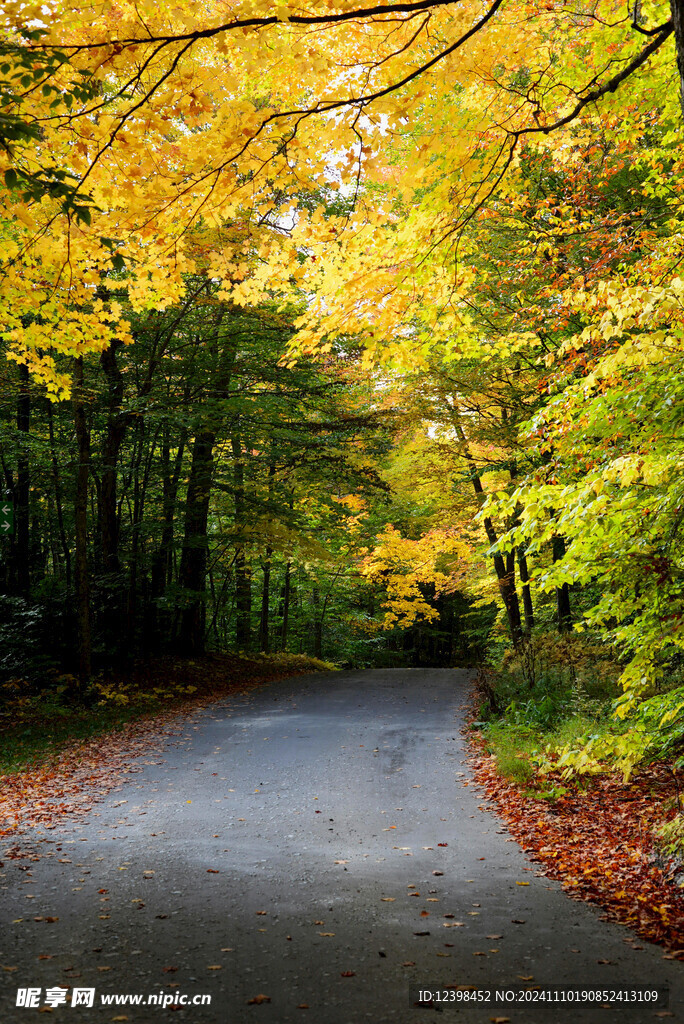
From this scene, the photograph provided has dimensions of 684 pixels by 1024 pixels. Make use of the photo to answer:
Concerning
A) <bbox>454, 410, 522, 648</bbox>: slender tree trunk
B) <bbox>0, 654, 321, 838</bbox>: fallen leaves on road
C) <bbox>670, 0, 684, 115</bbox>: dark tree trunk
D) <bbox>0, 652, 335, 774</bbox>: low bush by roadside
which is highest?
<bbox>670, 0, 684, 115</bbox>: dark tree trunk

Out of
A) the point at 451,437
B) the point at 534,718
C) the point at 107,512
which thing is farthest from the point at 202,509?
the point at 534,718

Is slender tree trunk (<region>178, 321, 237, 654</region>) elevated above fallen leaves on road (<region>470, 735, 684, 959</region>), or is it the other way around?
slender tree trunk (<region>178, 321, 237, 654</region>)

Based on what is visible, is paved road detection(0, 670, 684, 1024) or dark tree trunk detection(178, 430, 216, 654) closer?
paved road detection(0, 670, 684, 1024)

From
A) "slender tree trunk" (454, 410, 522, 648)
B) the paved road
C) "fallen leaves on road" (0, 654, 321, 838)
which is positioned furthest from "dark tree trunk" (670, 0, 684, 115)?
"slender tree trunk" (454, 410, 522, 648)

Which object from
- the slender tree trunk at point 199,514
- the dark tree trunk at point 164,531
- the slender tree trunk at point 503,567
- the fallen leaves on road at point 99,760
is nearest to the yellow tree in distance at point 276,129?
the fallen leaves on road at point 99,760

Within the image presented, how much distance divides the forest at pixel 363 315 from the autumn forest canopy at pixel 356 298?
0.04 meters

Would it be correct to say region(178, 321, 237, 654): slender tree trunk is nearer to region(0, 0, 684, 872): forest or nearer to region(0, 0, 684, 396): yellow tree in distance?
region(0, 0, 684, 872): forest

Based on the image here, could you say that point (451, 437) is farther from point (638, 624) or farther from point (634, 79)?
point (638, 624)

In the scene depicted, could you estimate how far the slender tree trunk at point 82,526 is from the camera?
11664 millimetres

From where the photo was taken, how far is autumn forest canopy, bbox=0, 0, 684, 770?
3957 millimetres

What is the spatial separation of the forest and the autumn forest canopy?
0.04 m

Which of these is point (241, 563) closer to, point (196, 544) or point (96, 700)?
point (196, 544)

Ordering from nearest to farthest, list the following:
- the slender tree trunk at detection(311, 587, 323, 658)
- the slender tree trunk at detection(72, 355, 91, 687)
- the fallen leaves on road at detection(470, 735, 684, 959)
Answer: the fallen leaves on road at detection(470, 735, 684, 959) → the slender tree trunk at detection(72, 355, 91, 687) → the slender tree trunk at detection(311, 587, 323, 658)

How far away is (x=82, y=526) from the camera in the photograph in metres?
11.7
